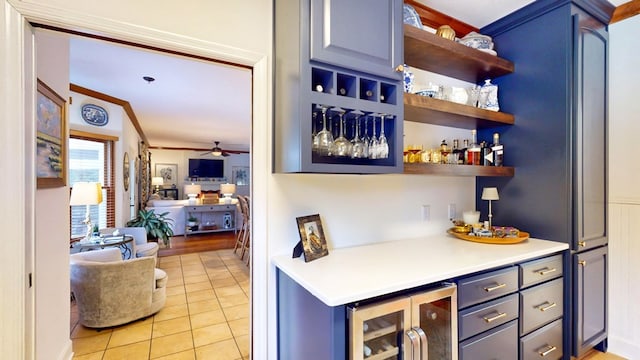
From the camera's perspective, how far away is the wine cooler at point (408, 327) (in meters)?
1.08

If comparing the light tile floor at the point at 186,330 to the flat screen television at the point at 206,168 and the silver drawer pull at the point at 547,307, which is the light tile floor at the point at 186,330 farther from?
the flat screen television at the point at 206,168

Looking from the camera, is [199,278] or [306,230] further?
[199,278]

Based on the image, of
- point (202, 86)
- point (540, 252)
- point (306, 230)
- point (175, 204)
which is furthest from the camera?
point (175, 204)

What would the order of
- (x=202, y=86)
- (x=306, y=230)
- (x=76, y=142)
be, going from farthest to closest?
(x=76, y=142) → (x=202, y=86) → (x=306, y=230)

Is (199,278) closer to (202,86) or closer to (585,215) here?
(202,86)

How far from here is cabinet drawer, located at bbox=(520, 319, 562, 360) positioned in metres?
1.59

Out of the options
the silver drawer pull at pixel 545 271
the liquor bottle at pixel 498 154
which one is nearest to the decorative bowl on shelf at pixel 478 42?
the liquor bottle at pixel 498 154

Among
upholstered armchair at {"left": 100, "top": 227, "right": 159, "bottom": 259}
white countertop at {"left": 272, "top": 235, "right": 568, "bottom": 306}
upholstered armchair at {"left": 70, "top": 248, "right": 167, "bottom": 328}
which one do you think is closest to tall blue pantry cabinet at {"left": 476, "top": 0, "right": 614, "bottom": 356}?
white countertop at {"left": 272, "top": 235, "right": 568, "bottom": 306}

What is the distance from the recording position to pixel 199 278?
3.71 m

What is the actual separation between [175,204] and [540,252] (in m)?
6.73

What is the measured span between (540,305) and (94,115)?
5.02 meters

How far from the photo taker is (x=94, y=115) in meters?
3.68

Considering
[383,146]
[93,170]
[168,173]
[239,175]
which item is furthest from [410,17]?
[239,175]

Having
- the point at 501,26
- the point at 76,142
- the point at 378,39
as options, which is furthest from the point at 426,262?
the point at 76,142
